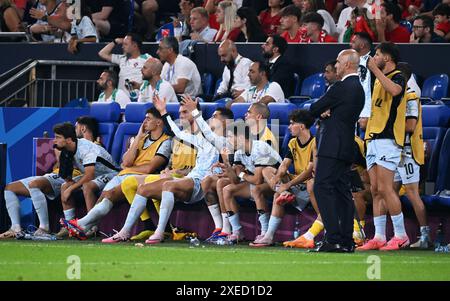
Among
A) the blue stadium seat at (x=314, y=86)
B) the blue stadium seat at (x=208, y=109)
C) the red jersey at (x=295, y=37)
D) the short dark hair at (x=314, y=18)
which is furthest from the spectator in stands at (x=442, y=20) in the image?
the blue stadium seat at (x=208, y=109)

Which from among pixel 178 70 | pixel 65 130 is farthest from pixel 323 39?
pixel 65 130

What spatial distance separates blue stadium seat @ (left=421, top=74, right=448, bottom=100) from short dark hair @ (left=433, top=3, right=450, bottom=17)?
129 centimetres

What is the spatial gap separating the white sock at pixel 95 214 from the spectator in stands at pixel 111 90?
2.37 meters

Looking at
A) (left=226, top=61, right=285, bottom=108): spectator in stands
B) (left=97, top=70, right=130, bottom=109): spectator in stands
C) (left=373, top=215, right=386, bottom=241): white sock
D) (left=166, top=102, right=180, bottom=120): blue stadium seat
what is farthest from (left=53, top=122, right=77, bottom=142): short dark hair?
(left=373, top=215, right=386, bottom=241): white sock

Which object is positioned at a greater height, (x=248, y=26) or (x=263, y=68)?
(x=248, y=26)

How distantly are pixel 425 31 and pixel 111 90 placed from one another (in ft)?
13.8

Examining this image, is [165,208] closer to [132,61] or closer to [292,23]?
[132,61]

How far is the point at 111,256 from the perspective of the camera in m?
10.2

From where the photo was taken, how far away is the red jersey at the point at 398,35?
46.8 ft

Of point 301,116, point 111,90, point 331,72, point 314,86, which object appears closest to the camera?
point 301,116

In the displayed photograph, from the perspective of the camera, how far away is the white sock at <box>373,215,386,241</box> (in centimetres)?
1134

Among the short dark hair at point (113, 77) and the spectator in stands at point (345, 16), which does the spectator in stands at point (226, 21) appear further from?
the short dark hair at point (113, 77)

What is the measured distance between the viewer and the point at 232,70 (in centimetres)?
1458
